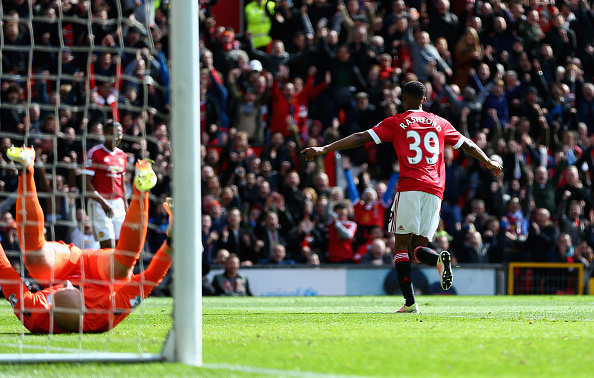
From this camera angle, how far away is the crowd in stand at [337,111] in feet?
48.6

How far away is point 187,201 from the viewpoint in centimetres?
470

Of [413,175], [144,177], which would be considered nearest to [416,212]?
[413,175]

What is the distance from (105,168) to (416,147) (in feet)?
13.7

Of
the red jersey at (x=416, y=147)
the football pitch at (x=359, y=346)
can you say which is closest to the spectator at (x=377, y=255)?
the red jersey at (x=416, y=147)

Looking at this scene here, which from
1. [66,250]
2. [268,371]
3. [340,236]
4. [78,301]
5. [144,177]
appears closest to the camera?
[268,371]

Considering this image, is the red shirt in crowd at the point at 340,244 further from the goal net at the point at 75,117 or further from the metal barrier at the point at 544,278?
the goal net at the point at 75,117

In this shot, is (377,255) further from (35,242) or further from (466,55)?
(35,242)

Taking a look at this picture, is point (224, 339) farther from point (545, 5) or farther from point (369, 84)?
point (545, 5)

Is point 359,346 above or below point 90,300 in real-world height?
below

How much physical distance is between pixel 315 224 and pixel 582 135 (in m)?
5.97

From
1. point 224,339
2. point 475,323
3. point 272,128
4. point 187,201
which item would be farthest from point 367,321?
point 272,128

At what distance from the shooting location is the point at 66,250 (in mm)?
6477

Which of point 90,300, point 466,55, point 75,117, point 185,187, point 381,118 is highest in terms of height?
point 466,55

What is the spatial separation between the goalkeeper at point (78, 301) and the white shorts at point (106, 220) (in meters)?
4.70
